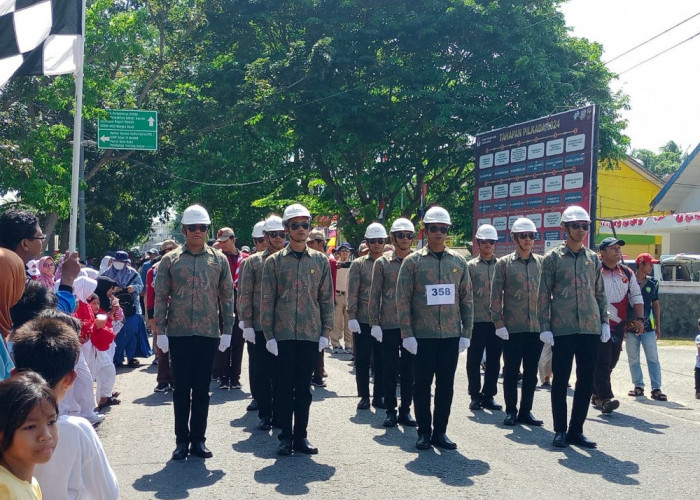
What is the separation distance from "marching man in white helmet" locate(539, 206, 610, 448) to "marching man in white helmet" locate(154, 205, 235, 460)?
3.11m

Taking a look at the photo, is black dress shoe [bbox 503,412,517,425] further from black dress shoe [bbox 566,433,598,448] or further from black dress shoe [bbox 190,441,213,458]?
black dress shoe [bbox 190,441,213,458]

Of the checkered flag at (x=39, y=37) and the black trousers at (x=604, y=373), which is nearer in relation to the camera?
the checkered flag at (x=39, y=37)

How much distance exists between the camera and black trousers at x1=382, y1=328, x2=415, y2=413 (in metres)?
8.70

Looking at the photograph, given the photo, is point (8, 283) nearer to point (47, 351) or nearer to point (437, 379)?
point (47, 351)

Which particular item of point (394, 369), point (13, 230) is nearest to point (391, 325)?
point (394, 369)

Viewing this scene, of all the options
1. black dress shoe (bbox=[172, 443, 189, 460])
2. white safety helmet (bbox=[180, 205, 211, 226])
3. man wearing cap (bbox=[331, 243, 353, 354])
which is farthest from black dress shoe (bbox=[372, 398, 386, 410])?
man wearing cap (bbox=[331, 243, 353, 354])

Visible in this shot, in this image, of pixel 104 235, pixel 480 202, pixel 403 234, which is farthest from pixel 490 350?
pixel 104 235

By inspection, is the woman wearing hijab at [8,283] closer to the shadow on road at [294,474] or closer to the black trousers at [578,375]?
the shadow on road at [294,474]

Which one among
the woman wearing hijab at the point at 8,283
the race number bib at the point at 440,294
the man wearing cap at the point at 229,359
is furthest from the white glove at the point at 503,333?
the woman wearing hijab at the point at 8,283

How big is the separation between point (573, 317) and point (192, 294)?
357cm

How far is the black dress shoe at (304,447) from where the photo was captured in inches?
282

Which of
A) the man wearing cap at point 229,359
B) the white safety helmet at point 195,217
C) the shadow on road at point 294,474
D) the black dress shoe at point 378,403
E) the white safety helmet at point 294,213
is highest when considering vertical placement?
the white safety helmet at point 294,213

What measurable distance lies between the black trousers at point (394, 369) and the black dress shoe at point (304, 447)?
1.65m

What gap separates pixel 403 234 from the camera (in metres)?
8.88
